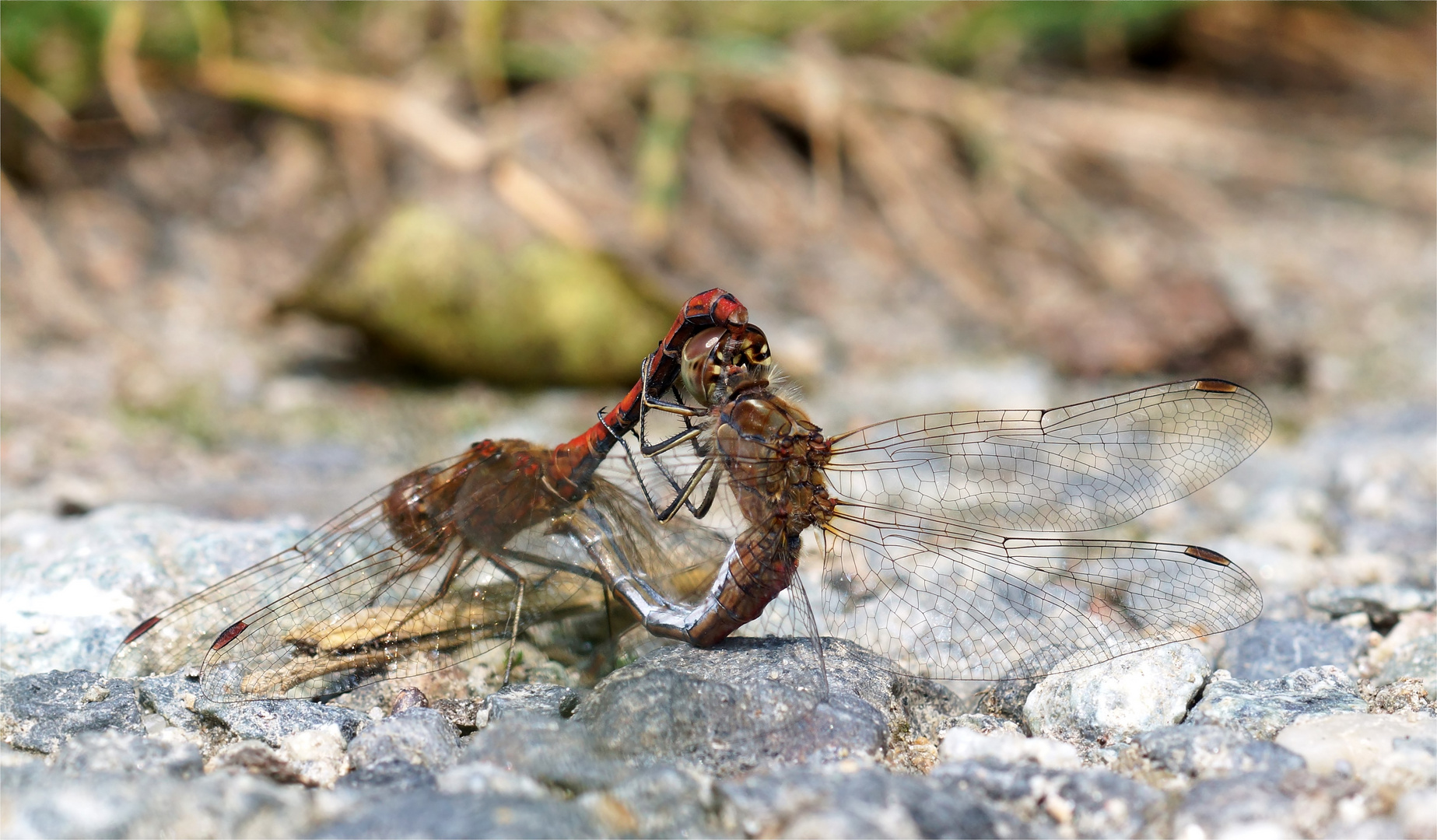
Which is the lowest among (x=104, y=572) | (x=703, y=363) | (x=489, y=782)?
(x=489, y=782)

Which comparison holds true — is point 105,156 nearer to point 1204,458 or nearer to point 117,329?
point 117,329

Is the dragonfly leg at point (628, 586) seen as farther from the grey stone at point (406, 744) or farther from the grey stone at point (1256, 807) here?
the grey stone at point (1256, 807)

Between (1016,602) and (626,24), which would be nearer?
(1016,602)

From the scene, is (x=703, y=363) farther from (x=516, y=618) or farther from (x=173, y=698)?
(x=173, y=698)

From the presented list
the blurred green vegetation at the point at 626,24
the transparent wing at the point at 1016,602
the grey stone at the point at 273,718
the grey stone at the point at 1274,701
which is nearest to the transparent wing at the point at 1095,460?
the transparent wing at the point at 1016,602

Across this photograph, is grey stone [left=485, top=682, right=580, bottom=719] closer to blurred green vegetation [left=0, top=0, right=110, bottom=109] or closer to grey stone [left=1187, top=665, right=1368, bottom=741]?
grey stone [left=1187, top=665, right=1368, bottom=741]

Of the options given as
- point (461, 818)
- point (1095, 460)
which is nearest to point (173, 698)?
point (461, 818)

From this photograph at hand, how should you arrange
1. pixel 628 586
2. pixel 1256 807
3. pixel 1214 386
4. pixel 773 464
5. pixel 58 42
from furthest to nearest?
pixel 58 42
pixel 1214 386
pixel 628 586
pixel 773 464
pixel 1256 807

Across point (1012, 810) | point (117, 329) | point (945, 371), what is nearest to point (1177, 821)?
point (1012, 810)
